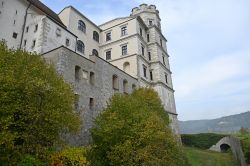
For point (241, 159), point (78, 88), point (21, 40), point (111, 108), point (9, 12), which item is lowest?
point (241, 159)

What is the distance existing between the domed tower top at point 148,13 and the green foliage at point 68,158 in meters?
40.3

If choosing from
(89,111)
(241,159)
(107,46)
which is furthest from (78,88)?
(241,159)

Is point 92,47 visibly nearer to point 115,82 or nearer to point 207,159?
point 115,82

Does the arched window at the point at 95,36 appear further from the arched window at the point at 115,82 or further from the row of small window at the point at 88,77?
the row of small window at the point at 88,77

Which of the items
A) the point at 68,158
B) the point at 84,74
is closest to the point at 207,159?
the point at 84,74

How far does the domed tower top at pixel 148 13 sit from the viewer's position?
5462cm

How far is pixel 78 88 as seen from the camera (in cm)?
2592

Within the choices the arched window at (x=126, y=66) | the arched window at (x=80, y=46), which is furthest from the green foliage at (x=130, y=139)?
the arched window at (x=126, y=66)

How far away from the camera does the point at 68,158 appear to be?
18.2m

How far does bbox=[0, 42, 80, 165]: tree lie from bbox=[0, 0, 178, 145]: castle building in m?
6.18

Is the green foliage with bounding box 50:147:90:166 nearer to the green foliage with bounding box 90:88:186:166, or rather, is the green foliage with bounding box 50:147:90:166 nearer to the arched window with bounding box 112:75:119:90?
the green foliage with bounding box 90:88:186:166

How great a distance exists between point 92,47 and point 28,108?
3104cm

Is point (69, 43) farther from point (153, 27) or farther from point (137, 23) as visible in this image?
point (153, 27)

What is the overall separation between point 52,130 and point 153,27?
3910 cm
